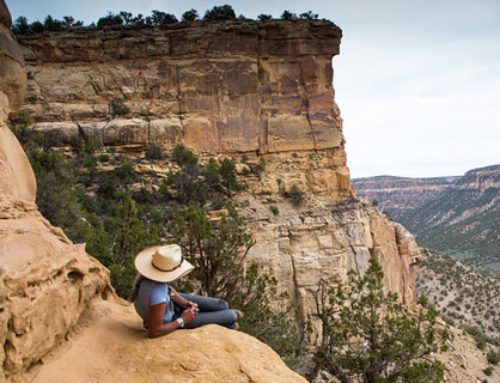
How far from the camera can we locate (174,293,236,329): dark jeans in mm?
4176

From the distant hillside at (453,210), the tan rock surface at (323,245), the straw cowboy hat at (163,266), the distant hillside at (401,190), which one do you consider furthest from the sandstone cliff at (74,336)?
the distant hillside at (401,190)

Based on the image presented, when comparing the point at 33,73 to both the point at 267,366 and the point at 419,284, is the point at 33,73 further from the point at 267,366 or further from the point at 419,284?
the point at 419,284

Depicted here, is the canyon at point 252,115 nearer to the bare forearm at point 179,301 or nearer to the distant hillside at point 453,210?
the bare forearm at point 179,301

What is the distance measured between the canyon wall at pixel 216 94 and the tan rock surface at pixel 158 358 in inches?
896

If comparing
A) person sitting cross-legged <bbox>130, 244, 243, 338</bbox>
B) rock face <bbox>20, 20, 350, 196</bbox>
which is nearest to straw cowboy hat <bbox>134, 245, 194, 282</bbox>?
person sitting cross-legged <bbox>130, 244, 243, 338</bbox>

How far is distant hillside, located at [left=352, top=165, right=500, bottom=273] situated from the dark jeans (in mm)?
54729

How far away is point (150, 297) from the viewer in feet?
12.3

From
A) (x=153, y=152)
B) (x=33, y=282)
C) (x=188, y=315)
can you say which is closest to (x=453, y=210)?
(x=153, y=152)

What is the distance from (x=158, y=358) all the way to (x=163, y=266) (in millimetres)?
852

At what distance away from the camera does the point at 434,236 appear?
75.8 metres

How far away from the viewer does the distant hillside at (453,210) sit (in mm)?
60175

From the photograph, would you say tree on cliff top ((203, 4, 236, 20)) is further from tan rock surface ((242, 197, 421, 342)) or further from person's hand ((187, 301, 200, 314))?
person's hand ((187, 301, 200, 314))

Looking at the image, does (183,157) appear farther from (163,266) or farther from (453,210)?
(453,210)

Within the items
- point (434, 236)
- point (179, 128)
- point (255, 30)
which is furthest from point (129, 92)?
point (434, 236)
